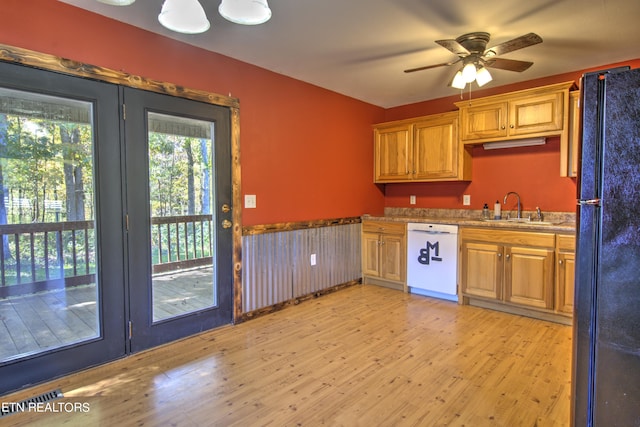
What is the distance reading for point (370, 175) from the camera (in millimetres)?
5008

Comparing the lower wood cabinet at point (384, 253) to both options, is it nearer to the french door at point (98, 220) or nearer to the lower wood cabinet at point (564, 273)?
the lower wood cabinet at point (564, 273)

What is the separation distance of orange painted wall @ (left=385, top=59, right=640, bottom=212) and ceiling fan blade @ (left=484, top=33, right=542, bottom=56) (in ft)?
5.20

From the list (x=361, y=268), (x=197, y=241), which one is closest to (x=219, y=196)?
(x=197, y=241)

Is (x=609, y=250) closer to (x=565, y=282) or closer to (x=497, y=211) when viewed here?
(x=565, y=282)

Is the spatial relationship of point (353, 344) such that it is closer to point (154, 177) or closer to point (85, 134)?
point (154, 177)

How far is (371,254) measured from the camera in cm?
466

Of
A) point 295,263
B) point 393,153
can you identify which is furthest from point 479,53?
point 295,263

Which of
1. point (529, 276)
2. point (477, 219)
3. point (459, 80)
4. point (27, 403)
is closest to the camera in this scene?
point (27, 403)

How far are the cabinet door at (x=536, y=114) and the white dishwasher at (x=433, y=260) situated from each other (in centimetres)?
125

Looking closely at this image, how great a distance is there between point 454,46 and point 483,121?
160cm

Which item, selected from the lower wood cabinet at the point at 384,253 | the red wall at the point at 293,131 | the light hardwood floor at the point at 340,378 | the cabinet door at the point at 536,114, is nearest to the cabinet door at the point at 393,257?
the lower wood cabinet at the point at 384,253

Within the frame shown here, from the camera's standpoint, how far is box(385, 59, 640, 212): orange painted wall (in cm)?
379

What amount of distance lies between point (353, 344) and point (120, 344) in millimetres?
1778

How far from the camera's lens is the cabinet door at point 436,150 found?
4266mm
